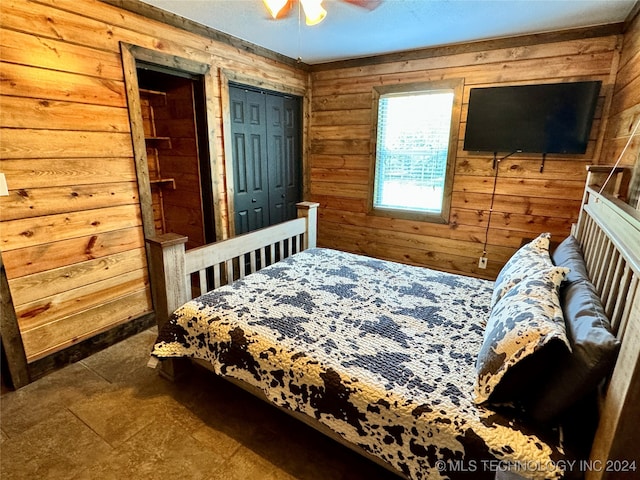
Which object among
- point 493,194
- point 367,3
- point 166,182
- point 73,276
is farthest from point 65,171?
point 493,194

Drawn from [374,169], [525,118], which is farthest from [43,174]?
[525,118]

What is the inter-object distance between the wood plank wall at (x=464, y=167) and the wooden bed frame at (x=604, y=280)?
722mm

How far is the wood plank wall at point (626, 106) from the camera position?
6.70 ft

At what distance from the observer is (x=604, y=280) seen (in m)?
1.35

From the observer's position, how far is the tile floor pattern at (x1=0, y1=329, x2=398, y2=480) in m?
1.49

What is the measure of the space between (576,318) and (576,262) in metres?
0.65

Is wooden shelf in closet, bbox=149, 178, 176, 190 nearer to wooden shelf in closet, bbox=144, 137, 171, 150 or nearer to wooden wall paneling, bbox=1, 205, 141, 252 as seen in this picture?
wooden shelf in closet, bbox=144, 137, 171, 150

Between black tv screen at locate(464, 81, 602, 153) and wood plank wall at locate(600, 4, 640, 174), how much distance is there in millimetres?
140

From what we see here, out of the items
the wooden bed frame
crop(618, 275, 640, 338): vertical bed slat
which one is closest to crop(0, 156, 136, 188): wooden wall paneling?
the wooden bed frame

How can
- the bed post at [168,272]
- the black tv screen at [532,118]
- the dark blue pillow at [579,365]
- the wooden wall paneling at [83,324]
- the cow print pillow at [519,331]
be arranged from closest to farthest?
the dark blue pillow at [579,365] < the cow print pillow at [519,331] < the bed post at [168,272] < the wooden wall paneling at [83,324] < the black tv screen at [532,118]

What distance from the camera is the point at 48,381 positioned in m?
2.04

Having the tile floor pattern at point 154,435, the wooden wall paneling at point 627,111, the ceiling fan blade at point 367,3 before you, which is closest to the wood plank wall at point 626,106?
the wooden wall paneling at point 627,111

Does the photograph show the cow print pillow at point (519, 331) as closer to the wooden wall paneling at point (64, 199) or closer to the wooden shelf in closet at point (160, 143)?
the wooden wall paneling at point (64, 199)

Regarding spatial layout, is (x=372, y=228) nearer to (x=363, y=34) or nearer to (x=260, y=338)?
(x=363, y=34)
